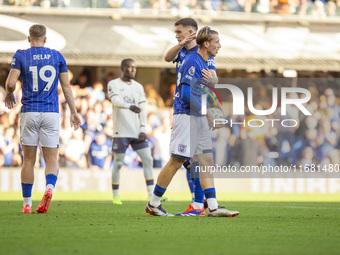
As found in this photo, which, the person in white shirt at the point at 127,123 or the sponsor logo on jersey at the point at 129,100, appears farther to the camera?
the sponsor logo on jersey at the point at 129,100

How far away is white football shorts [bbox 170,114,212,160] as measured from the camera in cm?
788

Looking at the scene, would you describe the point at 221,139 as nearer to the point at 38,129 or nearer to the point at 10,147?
the point at 10,147

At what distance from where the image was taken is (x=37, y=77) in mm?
8578

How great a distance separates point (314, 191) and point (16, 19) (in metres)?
9.69

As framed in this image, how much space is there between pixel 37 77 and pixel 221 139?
9.71m

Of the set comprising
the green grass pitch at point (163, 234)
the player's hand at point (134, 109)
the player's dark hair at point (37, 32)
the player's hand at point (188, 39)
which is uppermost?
the player's dark hair at point (37, 32)

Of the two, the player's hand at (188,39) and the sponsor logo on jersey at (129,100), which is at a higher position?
the player's hand at (188,39)

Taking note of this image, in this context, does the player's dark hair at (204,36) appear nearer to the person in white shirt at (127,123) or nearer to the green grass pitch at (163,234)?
the green grass pitch at (163,234)

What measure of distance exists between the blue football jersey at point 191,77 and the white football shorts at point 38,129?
61.6 inches

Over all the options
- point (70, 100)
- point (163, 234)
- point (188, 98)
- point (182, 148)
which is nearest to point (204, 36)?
point (188, 98)

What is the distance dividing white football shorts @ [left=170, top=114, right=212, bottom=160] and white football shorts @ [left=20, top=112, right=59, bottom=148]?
1.53 m

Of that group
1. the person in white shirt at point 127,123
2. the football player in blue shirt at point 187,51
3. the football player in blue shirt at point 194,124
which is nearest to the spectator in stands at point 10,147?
the person in white shirt at point 127,123

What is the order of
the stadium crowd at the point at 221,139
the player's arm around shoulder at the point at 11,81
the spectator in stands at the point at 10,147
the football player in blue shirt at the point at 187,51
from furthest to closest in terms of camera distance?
the stadium crowd at the point at 221,139 < the spectator in stands at the point at 10,147 < the player's arm around shoulder at the point at 11,81 < the football player in blue shirt at the point at 187,51

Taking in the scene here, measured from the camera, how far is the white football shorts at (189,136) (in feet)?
25.8
